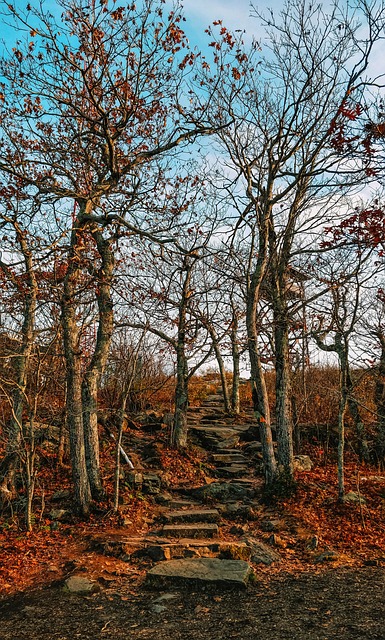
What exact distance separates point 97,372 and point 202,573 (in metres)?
5.02

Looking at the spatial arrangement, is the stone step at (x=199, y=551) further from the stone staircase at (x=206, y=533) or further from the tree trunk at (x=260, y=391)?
the tree trunk at (x=260, y=391)

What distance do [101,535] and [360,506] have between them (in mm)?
4872

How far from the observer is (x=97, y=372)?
1040cm

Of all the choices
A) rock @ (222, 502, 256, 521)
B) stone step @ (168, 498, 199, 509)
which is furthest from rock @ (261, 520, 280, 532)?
stone step @ (168, 498, 199, 509)

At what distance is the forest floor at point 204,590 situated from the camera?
16.9ft

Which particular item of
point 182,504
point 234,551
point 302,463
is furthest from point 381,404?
point 234,551

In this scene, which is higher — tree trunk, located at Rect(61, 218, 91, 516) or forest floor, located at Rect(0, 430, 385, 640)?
tree trunk, located at Rect(61, 218, 91, 516)

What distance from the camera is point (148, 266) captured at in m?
13.9

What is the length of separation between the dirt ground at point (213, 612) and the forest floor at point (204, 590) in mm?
12

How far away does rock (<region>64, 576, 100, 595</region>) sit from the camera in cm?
634

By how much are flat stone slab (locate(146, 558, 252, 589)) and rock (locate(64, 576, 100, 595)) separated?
2.44 ft

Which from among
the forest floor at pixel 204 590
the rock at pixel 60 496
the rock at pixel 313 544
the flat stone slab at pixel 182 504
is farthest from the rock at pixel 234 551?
the rock at pixel 60 496

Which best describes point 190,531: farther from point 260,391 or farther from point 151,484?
point 260,391

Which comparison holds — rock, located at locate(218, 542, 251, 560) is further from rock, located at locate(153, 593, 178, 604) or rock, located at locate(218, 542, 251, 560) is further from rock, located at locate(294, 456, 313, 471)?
rock, located at locate(294, 456, 313, 471)
